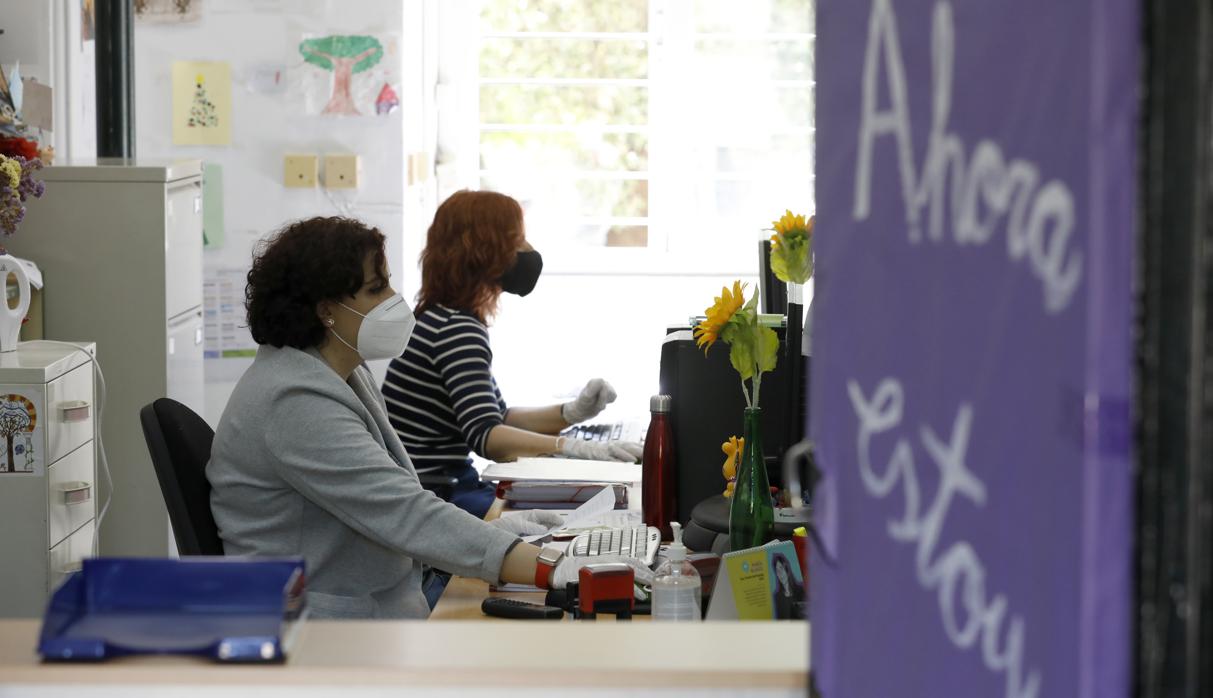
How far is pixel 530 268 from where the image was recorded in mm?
3361

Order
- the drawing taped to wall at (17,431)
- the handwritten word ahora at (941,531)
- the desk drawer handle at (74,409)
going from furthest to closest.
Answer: the desk drawer handle at (74,409) → the drawing taped to wall at (17,431) → the handwritten word ahora at (941,531)

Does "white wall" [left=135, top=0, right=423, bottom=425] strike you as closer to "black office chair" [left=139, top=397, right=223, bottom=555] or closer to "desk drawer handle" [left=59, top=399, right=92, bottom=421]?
"desk drawer handle" [left=59, top=399, right=92, bottom=421]

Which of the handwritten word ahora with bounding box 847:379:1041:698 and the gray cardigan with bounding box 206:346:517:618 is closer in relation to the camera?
the handwritten word ahora with bounding box 847:379:1041:698

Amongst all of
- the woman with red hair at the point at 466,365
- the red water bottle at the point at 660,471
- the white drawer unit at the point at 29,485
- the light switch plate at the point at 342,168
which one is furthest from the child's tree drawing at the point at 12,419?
the light switch plate at the point at 342,168

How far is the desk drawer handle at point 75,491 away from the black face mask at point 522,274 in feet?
3.50

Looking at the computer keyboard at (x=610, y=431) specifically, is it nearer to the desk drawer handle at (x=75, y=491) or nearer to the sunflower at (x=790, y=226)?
the desk drawer handle at (x=75, y=491)

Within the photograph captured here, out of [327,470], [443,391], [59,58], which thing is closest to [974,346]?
[327,470]

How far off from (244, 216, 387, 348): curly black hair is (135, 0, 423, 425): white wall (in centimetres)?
212

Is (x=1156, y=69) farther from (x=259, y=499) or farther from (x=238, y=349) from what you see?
(x=238, y=349)

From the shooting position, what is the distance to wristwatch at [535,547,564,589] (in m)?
2.12

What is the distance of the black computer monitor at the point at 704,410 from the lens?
240cm

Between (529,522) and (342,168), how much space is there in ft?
7.30

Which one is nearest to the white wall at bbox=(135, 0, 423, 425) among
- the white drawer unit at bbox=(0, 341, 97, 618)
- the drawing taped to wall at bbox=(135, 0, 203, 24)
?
the drawing taped to wall at bbox=(135, 0, 203, 24)

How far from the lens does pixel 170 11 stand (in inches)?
172
